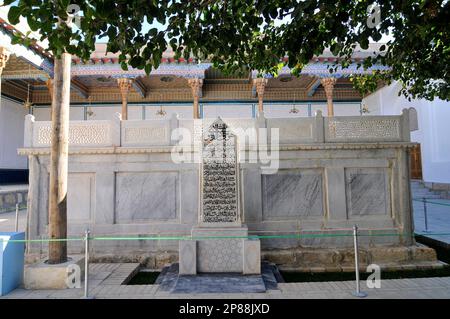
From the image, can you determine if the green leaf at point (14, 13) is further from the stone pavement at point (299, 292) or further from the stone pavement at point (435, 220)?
the stone pavement at point (435, 220)

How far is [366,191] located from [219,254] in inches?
137

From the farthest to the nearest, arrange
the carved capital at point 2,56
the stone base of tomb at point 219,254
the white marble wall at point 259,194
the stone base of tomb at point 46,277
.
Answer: the carved capital at point 2,56, the white marble wall at point 259,194, the stone base of tomb at point 219,254, the stone base of tomb at point 46,277

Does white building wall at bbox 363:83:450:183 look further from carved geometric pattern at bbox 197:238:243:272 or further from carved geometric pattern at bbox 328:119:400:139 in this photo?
carved geometric pattern at bbox 197:238:243:272

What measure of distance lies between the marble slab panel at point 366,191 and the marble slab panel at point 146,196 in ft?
12.0

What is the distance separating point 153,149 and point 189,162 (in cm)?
79

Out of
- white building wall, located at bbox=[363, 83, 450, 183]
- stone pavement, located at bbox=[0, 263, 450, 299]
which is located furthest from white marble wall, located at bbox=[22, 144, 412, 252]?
white building wall, located at bbox=[363, 83, 450, 183]

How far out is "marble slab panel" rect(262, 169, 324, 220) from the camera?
6.52 metres

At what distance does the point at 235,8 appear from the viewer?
3.99 metres

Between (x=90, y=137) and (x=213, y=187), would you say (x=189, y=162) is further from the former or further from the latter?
(x=90, y=137)

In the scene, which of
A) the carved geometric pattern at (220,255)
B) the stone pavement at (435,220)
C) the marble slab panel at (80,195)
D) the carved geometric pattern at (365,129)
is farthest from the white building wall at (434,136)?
the marble slab panel at (80,195)

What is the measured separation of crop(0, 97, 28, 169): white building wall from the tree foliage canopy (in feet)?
46.6

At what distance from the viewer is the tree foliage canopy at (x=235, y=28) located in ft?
9.66

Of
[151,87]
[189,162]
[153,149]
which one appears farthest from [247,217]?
[151,87]

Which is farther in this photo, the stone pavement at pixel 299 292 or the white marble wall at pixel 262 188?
the white marble wall at pixel 262 188
